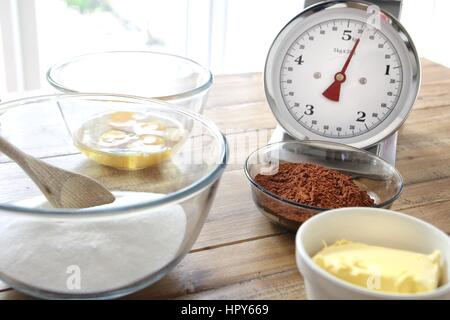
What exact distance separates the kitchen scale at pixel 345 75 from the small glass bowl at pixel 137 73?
5.9 inches

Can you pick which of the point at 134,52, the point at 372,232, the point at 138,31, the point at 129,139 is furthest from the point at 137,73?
the point at 138,31

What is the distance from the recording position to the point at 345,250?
678 mm

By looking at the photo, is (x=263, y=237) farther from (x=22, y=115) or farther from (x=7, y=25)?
(x=7, y=25)

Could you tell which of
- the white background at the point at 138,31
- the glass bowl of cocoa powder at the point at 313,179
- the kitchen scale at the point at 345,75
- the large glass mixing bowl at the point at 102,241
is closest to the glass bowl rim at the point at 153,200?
the large glass mixing bowl at the point at 102,241

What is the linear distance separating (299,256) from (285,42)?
48 centimetres

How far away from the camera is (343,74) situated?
1.01 m

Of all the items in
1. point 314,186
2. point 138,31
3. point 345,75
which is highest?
point 345,75

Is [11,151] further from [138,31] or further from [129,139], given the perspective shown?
[138,31]

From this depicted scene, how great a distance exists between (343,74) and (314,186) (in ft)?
0.77

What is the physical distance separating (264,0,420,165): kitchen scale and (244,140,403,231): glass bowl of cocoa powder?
59 millimetres

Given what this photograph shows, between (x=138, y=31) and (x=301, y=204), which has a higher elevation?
(x=301, y=204)

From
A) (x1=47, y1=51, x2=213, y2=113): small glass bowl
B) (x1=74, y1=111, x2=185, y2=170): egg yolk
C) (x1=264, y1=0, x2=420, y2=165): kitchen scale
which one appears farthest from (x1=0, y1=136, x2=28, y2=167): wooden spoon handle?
(x1=264, y1=0, x2=420, y2=165): kitchen scale

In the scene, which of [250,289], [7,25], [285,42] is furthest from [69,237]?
[7,25]

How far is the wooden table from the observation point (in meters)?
0.75
